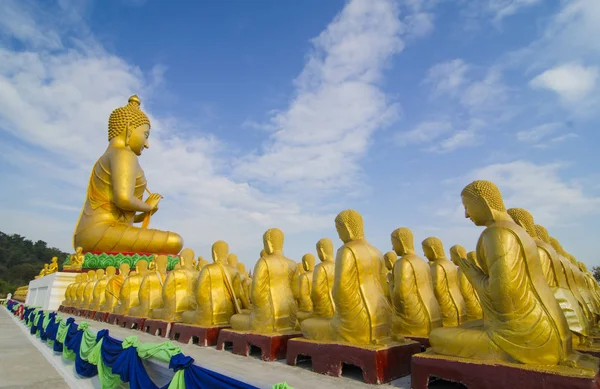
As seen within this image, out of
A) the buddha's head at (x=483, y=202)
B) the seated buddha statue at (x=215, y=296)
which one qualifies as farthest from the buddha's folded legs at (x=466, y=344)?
the seated buddha statue at (x=215, y=296)

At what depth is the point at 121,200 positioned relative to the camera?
58.4ft

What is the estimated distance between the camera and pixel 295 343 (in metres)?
4.64

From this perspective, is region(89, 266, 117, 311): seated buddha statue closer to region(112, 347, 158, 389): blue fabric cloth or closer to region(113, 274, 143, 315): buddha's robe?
region(113, 274, 143, 315): buddha's robe

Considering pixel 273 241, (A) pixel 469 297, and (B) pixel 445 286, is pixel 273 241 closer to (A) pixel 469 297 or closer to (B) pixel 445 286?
(B) pixel 445 286

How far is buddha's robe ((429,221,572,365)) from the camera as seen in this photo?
297 cm

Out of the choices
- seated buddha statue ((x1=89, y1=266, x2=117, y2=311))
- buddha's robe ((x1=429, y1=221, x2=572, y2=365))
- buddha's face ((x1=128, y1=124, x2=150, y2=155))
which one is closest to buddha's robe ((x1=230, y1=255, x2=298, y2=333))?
buddha's robe ((x1=429, y1=221, x2=572, y2=365))

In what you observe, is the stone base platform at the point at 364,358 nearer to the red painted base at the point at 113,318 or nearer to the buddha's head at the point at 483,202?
the buddha's head at the point at 483,202

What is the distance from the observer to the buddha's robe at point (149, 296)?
9.06 meters

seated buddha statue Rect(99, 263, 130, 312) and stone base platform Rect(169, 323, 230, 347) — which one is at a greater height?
seated buddha statue Rect(99, 263, 130, 312)

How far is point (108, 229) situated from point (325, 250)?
A: 50.3ft

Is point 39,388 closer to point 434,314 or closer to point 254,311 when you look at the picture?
point 254,311

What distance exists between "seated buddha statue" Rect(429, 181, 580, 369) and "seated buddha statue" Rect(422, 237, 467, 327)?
2.71 metres

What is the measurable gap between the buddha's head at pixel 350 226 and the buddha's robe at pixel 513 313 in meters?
1.67

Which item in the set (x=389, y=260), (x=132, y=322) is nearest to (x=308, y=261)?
(x=389, y=260)
